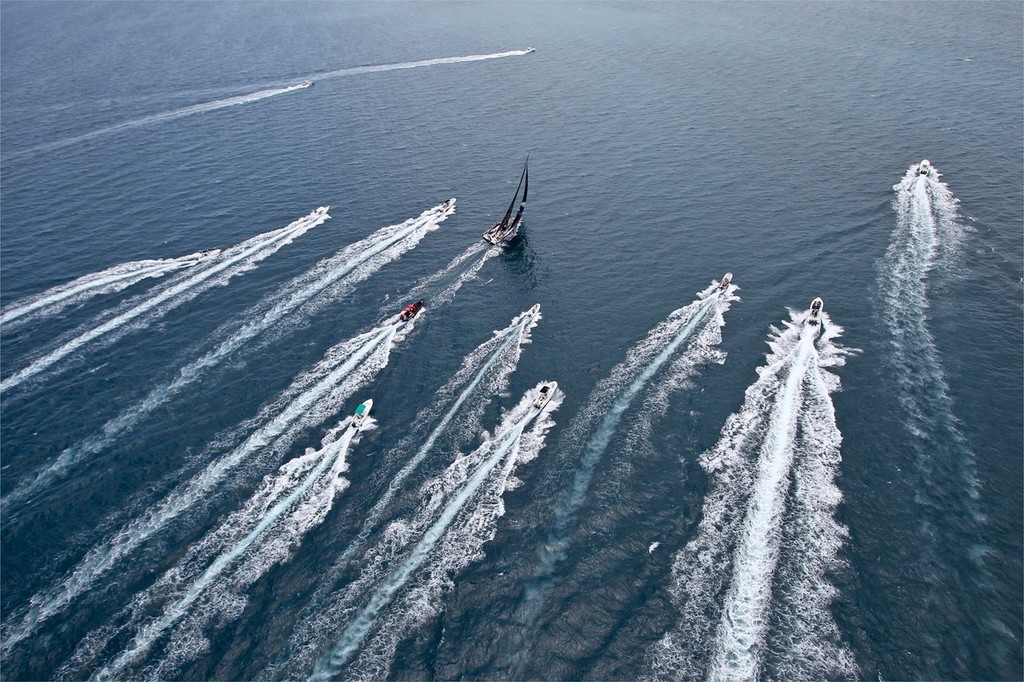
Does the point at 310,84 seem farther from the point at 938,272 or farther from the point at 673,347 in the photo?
the point at 938,272

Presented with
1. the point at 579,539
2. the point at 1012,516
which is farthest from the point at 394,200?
the point at 1012,516

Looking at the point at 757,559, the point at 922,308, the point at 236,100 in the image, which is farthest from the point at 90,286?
the point at 922,308

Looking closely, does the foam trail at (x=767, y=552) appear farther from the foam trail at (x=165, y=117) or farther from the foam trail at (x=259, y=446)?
the foam trail at (x=165, y=117)

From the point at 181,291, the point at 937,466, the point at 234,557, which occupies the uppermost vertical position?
the point at 181,291

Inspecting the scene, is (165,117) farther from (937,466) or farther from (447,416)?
(937,466)

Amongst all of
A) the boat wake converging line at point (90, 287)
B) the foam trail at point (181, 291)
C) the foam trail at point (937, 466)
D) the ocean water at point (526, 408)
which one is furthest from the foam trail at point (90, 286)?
the foam trail at point (937, 466)

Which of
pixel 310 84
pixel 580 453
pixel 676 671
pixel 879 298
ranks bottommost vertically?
pixel 676 671

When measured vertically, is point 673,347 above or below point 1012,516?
above
